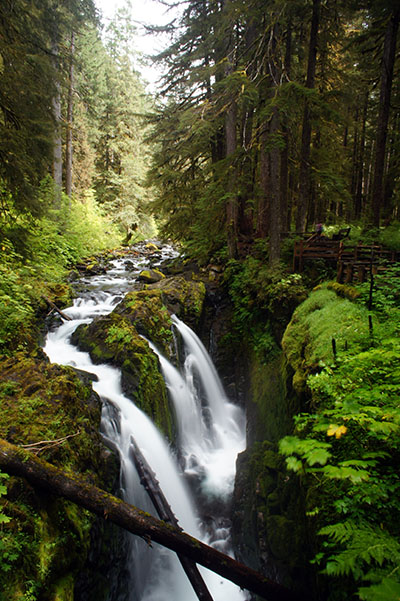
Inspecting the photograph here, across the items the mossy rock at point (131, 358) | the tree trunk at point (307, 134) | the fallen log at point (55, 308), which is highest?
the tree trunk at point (307, 134)

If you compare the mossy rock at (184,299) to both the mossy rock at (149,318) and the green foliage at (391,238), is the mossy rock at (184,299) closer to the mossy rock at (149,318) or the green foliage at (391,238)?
the mossy rock at (149,318)

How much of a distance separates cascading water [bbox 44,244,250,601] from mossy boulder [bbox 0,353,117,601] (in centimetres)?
94

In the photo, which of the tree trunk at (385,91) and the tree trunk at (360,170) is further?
the tree trunk at (360,170)

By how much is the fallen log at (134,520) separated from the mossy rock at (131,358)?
11.7ft

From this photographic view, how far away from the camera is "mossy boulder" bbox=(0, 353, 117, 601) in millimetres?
2559

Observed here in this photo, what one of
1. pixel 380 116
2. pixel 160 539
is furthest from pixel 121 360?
pixel 380 116

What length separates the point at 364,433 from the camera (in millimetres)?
2607

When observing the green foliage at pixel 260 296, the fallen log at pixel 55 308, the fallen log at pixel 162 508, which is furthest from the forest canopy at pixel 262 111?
the fallen log at pixel 162 508

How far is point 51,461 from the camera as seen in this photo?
3.44 metres

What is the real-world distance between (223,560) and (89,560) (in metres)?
1.92

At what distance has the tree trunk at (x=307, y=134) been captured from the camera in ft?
35.4

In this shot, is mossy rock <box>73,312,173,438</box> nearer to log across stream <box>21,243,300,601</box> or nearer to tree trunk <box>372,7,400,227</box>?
log across stream <box>21,243,300,601</box>

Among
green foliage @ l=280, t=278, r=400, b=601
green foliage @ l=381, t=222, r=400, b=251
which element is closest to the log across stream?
green foliage @ l=280, t=278, r=400, b=601

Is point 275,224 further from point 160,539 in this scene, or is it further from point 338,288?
point 160,539
